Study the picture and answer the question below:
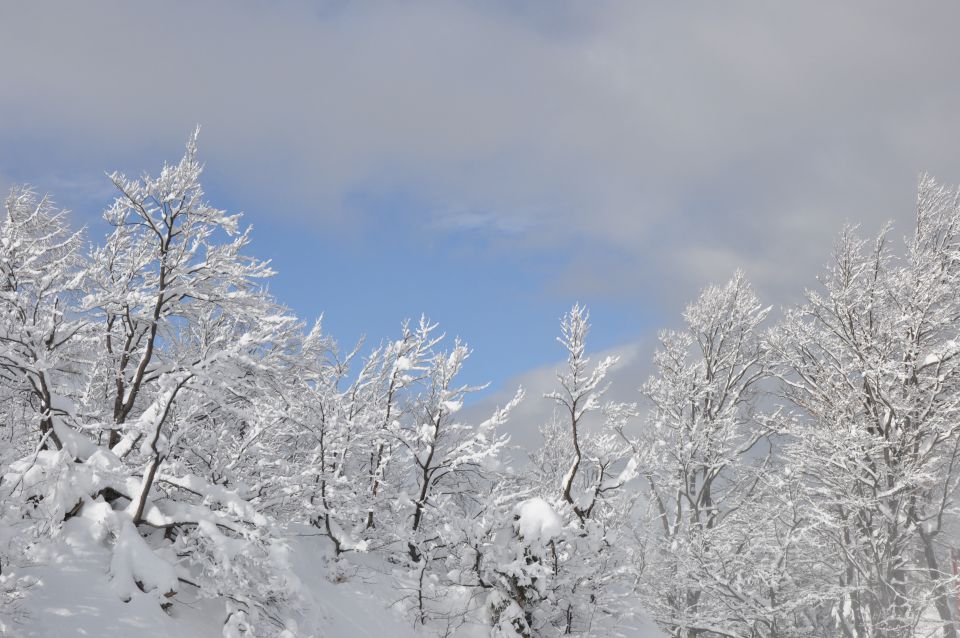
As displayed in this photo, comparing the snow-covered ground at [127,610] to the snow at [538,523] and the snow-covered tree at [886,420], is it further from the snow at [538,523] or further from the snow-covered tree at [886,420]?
the snow-covered tree at [886,420]

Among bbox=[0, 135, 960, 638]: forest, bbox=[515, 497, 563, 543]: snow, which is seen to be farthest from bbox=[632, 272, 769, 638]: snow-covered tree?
bbox=[515, 497, 563, 543]: snow

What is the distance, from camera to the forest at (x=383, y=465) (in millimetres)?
8297

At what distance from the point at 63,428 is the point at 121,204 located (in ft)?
13.6

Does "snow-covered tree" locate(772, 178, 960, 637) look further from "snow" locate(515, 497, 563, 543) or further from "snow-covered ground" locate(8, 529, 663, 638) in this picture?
"snow-covered ground" locate(8, 529, 663, 638)

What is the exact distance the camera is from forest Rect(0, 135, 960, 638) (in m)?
8.30

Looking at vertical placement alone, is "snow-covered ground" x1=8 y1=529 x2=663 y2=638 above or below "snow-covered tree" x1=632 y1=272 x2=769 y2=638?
below

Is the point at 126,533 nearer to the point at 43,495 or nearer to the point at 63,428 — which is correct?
the point at 43,495

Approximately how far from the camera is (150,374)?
407 inches

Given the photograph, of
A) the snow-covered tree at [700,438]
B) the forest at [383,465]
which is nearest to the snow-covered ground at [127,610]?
the forest at [383,465]

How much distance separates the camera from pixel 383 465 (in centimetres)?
1411

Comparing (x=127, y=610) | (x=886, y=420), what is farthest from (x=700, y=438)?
(x=127, y=610)

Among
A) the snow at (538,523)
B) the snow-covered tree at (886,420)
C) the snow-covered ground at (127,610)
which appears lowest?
the snow-covered ground at (127,610)

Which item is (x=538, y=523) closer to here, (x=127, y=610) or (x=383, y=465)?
(x=383, y=465)

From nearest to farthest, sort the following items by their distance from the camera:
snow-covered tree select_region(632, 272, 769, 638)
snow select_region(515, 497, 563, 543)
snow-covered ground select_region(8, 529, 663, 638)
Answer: snow-covered ground select_region(8, 529, 663, 638) → snow select_region(515, 497, 563, 543) → snow-covered tree select_region(632, 272, 769, 638)
